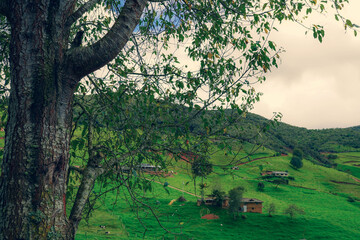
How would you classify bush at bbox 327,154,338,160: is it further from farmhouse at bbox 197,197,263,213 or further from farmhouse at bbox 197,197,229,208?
farmhouse at bbox 197,197,229,208

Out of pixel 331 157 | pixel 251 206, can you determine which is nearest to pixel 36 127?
pixel 251 206

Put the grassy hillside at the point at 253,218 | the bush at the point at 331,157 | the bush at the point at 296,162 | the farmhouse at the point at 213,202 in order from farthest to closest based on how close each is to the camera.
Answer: the bush at the point at 331,157
the bush at the point at 296,162
the farmhouse at the point at 213,202
the grassy hillside at the point at 253,218

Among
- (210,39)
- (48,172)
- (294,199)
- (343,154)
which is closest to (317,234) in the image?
(294,199)

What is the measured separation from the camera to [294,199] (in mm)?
73875

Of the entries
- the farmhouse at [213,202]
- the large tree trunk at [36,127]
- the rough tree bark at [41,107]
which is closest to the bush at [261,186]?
the farmhouse at [213,202]

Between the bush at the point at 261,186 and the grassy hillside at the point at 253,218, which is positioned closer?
the grassy hillside at the point at 253,218

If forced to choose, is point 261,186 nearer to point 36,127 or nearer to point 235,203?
point 235,203

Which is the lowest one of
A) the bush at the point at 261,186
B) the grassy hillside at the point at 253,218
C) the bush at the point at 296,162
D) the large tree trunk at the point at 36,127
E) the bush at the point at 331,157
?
the grassy hillside at the point at 253,218

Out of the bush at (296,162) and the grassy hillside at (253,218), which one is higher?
the bush at (296,162)

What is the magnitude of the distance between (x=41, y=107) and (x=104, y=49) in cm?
128

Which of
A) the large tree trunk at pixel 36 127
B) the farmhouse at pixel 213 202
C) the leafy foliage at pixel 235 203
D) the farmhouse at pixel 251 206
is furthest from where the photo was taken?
the farmhouse at pixel 251 206

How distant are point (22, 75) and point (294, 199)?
80943 mm

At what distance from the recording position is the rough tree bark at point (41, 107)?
12.3 ft

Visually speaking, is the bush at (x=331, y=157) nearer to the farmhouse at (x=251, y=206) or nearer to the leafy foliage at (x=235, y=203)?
the farmhouse at (x=251, y=206)
